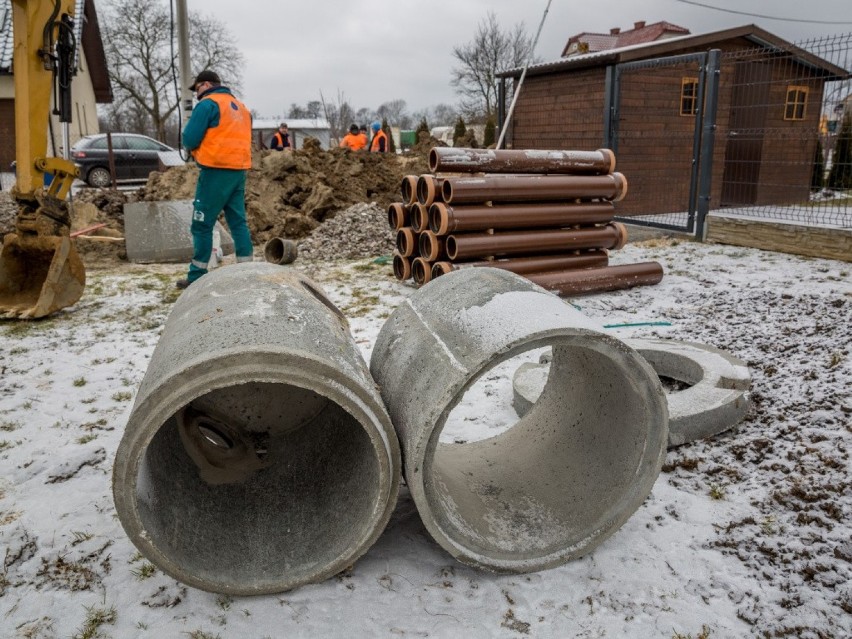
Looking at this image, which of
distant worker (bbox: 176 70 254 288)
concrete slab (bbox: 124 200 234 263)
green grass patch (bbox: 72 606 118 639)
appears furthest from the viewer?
concrete slab (bbox: 124 200 234 263)

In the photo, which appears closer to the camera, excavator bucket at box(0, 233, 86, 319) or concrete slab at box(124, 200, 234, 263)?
excavator bucket at box(0, 233, 86, 319)

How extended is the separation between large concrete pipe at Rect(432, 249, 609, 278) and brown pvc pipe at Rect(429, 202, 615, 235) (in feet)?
1.13

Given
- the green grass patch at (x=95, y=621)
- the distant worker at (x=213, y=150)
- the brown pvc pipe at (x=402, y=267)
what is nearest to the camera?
the green grass patch at (x=95, y=621)

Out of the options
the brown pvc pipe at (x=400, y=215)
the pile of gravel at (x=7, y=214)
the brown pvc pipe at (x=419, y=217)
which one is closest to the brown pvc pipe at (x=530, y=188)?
the brown pvc pipe at (x=419, y=217)

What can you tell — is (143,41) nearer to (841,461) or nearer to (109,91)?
(109,91)

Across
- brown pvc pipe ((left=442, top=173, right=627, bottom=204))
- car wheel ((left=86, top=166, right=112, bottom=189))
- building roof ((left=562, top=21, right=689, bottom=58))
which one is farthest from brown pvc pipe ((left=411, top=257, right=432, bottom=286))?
building roof ((left=562, top=21, right=689, bottom=58))

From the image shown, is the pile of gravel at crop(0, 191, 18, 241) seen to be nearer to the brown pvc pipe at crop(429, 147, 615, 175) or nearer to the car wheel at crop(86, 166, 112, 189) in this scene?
the car wheel at crop(86, 166, 112, 189)

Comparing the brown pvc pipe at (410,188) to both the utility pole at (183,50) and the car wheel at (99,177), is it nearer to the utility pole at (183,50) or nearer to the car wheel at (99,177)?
the utility pole at (183,50)

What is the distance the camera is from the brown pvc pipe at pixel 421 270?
6.66 meters

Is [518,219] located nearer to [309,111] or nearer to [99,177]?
[99,177]

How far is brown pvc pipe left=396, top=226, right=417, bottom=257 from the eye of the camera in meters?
6.84

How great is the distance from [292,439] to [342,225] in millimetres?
7172

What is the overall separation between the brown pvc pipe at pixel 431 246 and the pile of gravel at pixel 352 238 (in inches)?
103

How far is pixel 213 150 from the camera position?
251 inches
